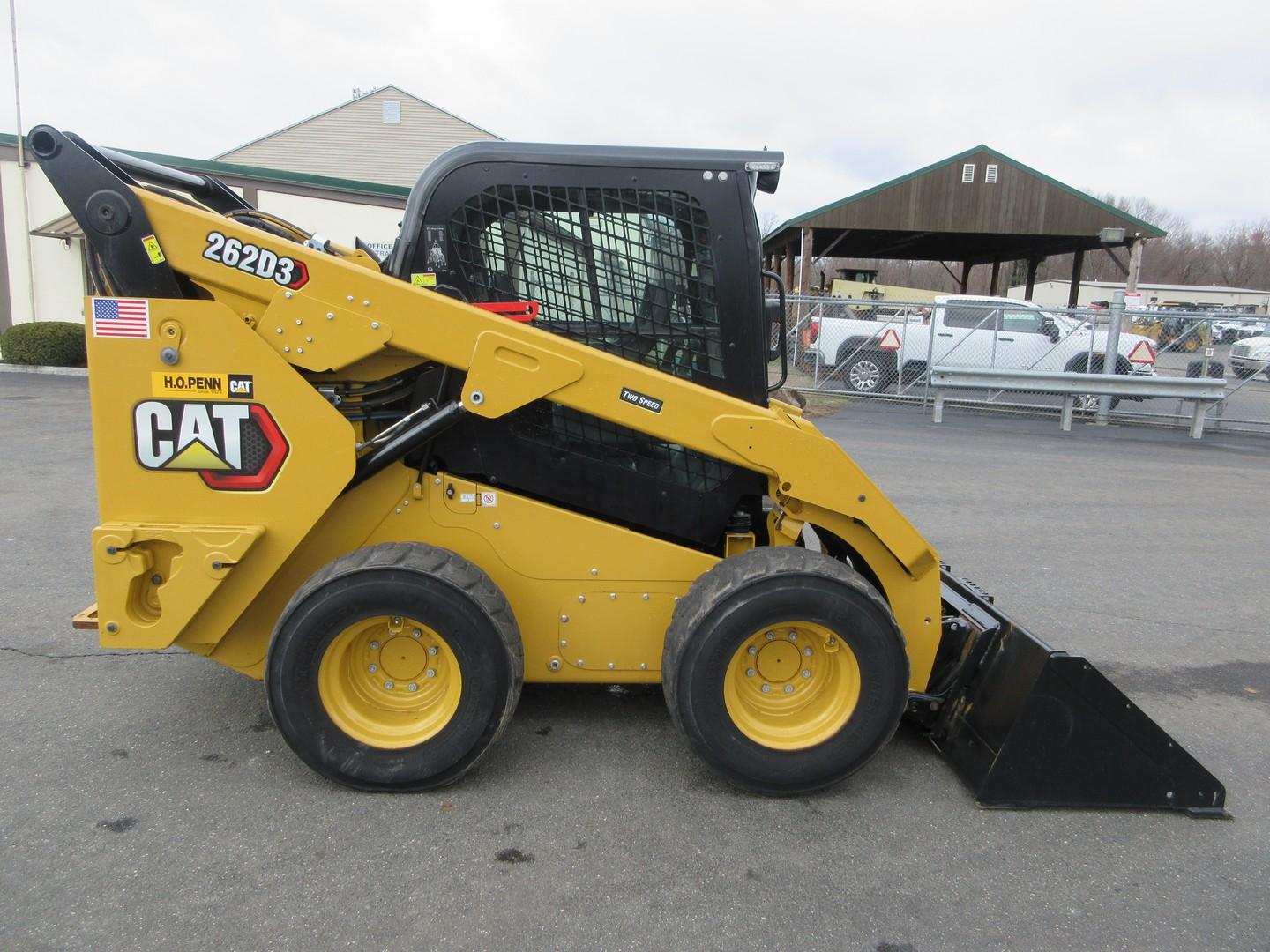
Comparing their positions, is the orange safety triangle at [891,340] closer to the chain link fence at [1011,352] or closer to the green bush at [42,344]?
the chain link fence at [1011,352]

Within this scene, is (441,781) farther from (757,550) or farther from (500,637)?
(757,550)

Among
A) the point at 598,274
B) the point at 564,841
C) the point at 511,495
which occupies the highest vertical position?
the point at 598,274

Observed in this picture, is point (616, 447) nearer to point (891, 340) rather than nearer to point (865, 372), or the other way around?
point (891, 340)

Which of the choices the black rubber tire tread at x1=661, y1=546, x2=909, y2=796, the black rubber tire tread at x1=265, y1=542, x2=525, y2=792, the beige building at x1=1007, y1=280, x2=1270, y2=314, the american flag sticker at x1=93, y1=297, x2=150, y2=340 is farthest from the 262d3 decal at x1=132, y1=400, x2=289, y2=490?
the beige building at x1=1007, y1=280, x2=1270, y2=314

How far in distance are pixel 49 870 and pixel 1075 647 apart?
4.67 meters

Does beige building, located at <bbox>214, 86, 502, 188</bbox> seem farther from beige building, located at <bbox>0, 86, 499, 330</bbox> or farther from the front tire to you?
the front tire

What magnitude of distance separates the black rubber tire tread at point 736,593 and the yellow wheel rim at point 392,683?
778 millimetres

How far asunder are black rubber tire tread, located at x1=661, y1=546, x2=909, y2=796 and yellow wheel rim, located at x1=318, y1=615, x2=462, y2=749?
0.78 m

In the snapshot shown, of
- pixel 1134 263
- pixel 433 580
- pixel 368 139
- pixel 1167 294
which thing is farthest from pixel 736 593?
pixel 1167 294

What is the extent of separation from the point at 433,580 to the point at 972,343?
47.1 ft

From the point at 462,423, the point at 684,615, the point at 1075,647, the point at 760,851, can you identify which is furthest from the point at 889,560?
the point at 1075,647

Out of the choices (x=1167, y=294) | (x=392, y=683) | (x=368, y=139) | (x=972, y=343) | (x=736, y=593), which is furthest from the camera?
(x=1167, y=294)

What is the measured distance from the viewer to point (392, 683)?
121 inches

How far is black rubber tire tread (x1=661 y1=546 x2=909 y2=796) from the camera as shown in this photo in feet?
9.59
